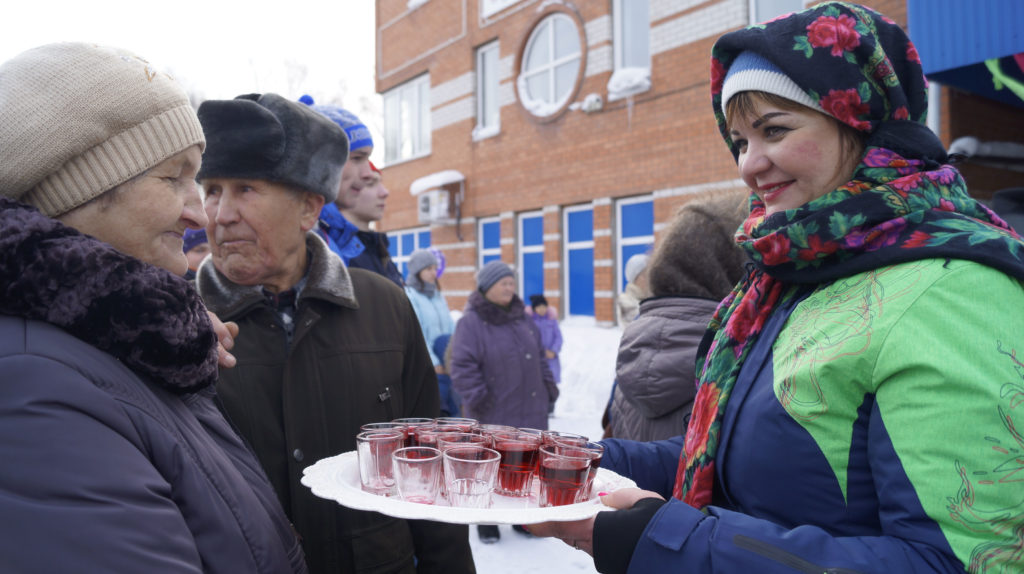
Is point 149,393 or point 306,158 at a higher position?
point 306,158

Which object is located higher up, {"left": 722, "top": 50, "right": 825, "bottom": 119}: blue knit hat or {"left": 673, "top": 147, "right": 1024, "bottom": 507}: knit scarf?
{"left": 722, "top": 50, "right": 825, "bottom": 119}: blue knit hat

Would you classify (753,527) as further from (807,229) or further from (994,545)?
(807,229)

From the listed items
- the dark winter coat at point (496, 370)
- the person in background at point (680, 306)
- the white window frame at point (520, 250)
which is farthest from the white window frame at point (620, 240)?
the person in background at point (680, 306)

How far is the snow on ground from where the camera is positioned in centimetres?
428

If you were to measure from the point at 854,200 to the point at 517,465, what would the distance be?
942 millimetres

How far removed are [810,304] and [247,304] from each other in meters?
1.58

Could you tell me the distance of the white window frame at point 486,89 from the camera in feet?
44.6

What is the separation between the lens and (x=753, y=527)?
1.07 metres

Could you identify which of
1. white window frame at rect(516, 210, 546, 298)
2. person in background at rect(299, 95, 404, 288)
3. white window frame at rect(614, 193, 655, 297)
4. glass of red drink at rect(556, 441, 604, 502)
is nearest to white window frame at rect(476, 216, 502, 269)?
white window frame at rect(516, 210, 546, 298)

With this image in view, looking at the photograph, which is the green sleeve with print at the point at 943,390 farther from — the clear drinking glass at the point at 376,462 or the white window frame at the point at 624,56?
→ the white window frame at the point at 624,56

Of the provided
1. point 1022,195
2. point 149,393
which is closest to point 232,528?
point 149,393

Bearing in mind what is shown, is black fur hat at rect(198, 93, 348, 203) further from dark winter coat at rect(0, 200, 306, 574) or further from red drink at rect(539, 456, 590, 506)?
red drink at rect(539, 456, 590, 506)

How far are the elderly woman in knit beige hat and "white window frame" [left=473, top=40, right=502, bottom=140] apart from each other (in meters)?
12.5

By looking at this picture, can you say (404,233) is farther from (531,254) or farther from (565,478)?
(565,478)
